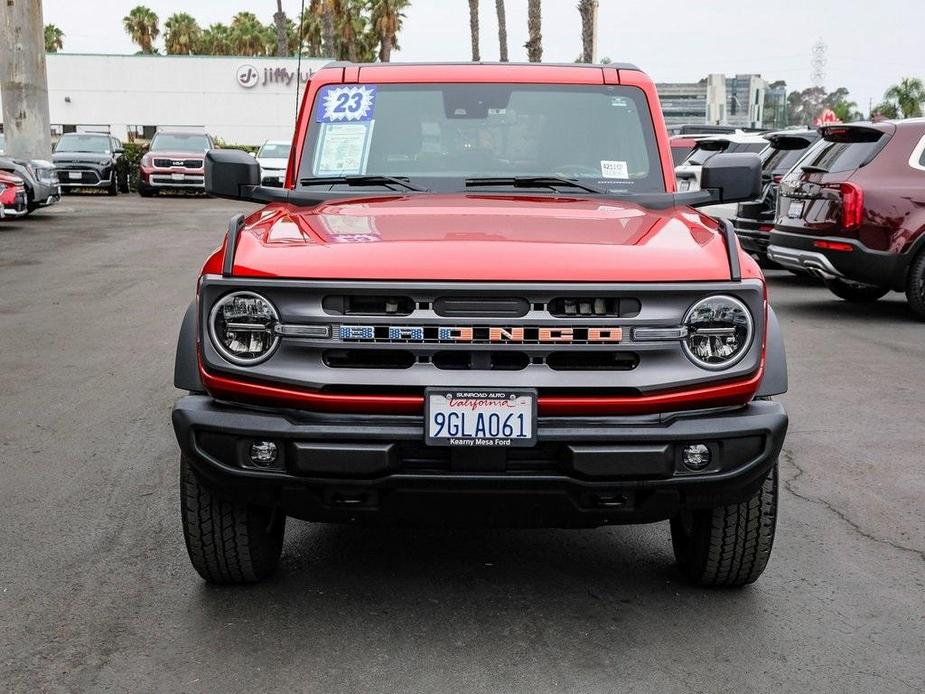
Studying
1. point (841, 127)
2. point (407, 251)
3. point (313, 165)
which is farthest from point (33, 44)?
point (407, 251)

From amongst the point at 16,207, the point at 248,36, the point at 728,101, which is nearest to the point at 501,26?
the point at 16,207

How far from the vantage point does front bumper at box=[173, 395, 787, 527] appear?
3.52 m

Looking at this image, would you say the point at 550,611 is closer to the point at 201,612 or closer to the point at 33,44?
the point at 201,612

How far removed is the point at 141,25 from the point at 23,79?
197 feet

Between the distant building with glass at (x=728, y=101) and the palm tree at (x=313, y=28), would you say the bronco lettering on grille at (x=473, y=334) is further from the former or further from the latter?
the distant building with glass at (x=728, y=101)

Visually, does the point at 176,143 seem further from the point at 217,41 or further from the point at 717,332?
the point at 217,41

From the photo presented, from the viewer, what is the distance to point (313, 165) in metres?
5.15

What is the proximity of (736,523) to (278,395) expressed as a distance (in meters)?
1.55

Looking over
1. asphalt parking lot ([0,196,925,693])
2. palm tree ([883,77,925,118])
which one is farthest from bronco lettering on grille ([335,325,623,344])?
palm tree ([883,77,925,118])

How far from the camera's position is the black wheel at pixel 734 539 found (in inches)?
157

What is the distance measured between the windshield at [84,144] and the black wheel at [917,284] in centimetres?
2563

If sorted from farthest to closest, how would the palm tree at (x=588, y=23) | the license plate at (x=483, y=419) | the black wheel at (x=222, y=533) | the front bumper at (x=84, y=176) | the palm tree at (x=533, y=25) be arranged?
1. the palm tree at (x=533, y=25)
2. the palm tree at (x=588, y=23)
3. the front bumper at (x=84, y=176)
4. the black wheel at (x=222, y=533)
5. the license plate at (x=483, y=419)

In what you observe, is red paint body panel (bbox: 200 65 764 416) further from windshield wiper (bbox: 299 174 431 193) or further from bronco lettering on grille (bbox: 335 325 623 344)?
windshield wiper (bbox: 299 174 431 193)

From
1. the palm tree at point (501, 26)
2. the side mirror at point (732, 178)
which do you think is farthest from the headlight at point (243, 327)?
the palm tree at point (501, 26)
